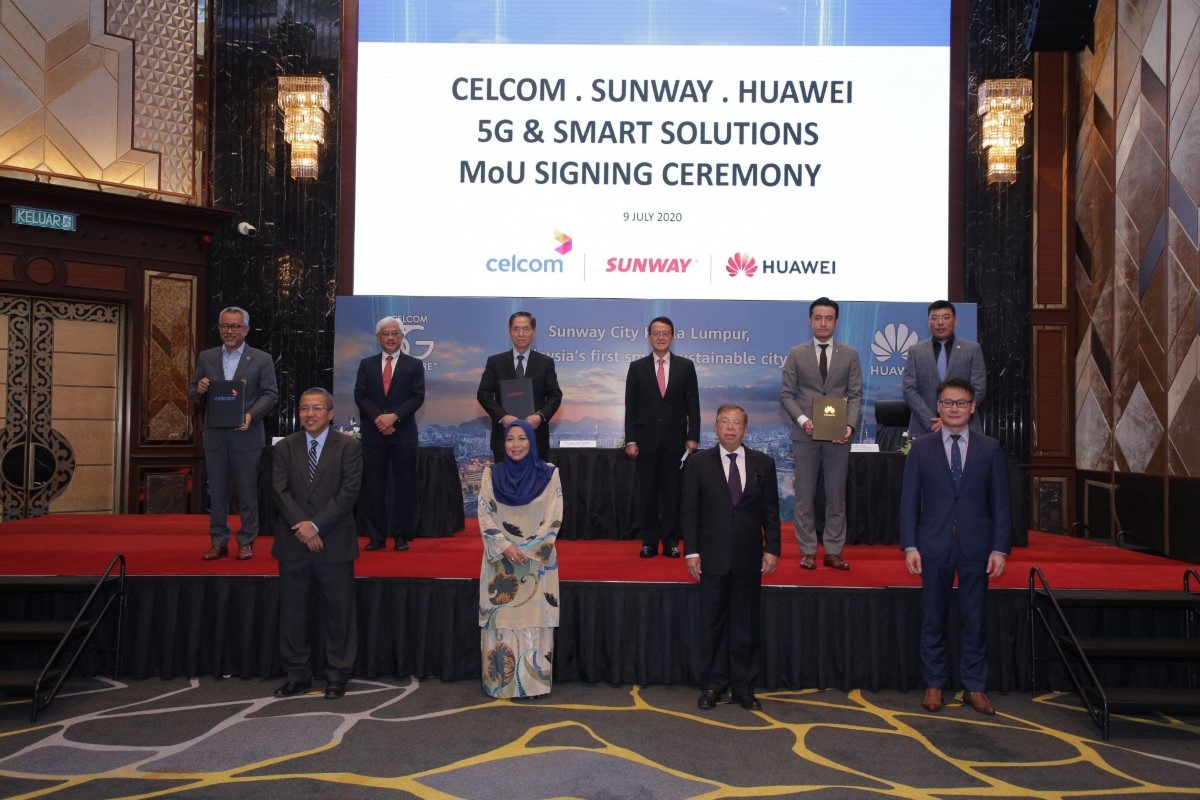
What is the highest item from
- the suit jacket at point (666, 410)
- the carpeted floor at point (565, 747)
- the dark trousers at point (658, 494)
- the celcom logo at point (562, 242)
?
the celcom logo at point (562, 242)

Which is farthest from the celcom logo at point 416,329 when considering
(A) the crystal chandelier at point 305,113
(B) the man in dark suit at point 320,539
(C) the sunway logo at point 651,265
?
(B) the man in dark suit at point 320,539

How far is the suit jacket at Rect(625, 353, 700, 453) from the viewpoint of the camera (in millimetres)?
5227

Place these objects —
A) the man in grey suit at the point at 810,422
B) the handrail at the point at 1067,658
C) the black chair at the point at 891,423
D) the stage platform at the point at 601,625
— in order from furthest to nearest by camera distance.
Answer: the black chair at the point at 891,423, the man in grey suit at the point at 810,422, the stage platform at the point at 601,625, the handrail at the point at 1067,658

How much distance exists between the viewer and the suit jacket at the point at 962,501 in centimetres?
395

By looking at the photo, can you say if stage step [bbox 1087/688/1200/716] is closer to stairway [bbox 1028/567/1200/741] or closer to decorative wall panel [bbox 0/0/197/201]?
stairway [bbox 1028/567/1200/741]

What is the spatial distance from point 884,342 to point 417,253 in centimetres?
411

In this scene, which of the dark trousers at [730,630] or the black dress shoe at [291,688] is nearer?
the dark trousers at [730,630]

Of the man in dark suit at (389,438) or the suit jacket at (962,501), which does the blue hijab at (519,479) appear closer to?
the man in dark suit at (389,438)

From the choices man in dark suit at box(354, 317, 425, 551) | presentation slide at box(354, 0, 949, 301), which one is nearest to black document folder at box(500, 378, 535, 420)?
man in dark suit at box(354, 317, 425, 551)

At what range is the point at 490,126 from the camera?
7.97 m

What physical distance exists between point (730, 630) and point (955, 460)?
1252mm

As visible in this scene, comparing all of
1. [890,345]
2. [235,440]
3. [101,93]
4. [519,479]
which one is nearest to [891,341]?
[890,345]

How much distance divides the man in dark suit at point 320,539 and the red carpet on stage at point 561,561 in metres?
0.41

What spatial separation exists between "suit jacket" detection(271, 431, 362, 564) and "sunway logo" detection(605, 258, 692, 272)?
166 inches
